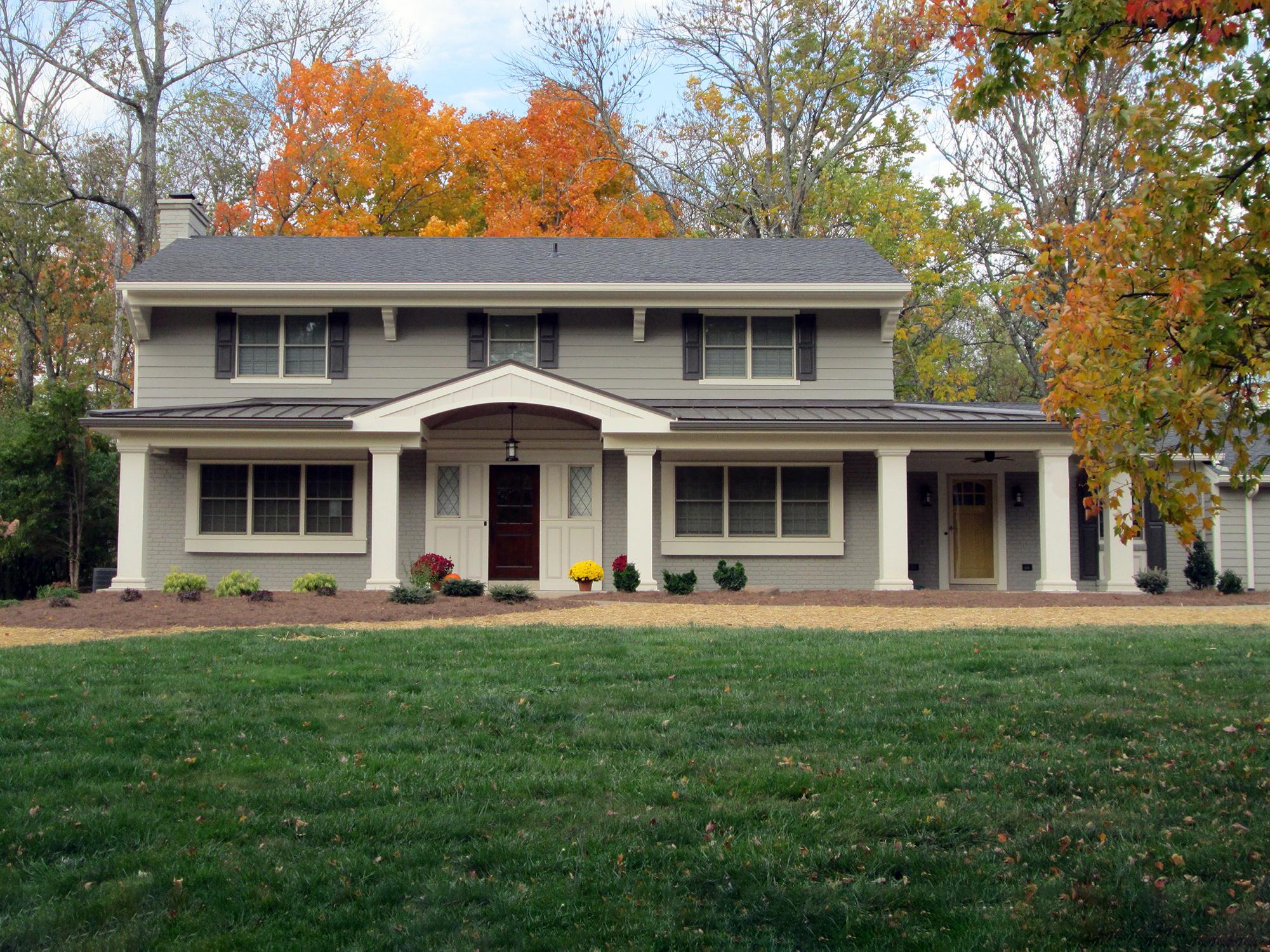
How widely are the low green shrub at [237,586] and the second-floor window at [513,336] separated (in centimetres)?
551

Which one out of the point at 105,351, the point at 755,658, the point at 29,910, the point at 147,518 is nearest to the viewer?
the point at 29,910

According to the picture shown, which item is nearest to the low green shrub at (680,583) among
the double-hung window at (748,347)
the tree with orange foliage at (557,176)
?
the double-hung window at (748,347)

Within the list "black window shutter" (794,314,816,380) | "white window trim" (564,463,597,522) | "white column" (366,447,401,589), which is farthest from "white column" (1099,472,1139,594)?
"white column" (366,447,401,589)

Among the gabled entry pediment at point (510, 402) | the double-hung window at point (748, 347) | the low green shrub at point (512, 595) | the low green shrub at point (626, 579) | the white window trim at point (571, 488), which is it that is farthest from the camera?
the double-hung window at point (748, 347)

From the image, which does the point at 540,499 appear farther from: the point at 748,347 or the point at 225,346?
the point at 225,346

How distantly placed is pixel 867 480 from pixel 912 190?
13.0 metres

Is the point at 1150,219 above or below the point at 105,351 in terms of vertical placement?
below

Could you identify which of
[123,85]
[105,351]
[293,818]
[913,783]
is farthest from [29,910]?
[105,351]

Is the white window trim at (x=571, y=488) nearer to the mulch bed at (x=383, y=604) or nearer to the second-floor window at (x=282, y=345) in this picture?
the mulch bed at (x=383, y=604)

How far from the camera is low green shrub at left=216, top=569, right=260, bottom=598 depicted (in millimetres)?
14703

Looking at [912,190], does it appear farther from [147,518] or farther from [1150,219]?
[1150,219]

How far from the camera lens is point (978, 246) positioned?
28188 millimetres

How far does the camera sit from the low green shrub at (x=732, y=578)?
16250 millimetres

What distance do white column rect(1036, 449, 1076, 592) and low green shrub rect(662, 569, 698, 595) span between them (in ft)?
17.0
